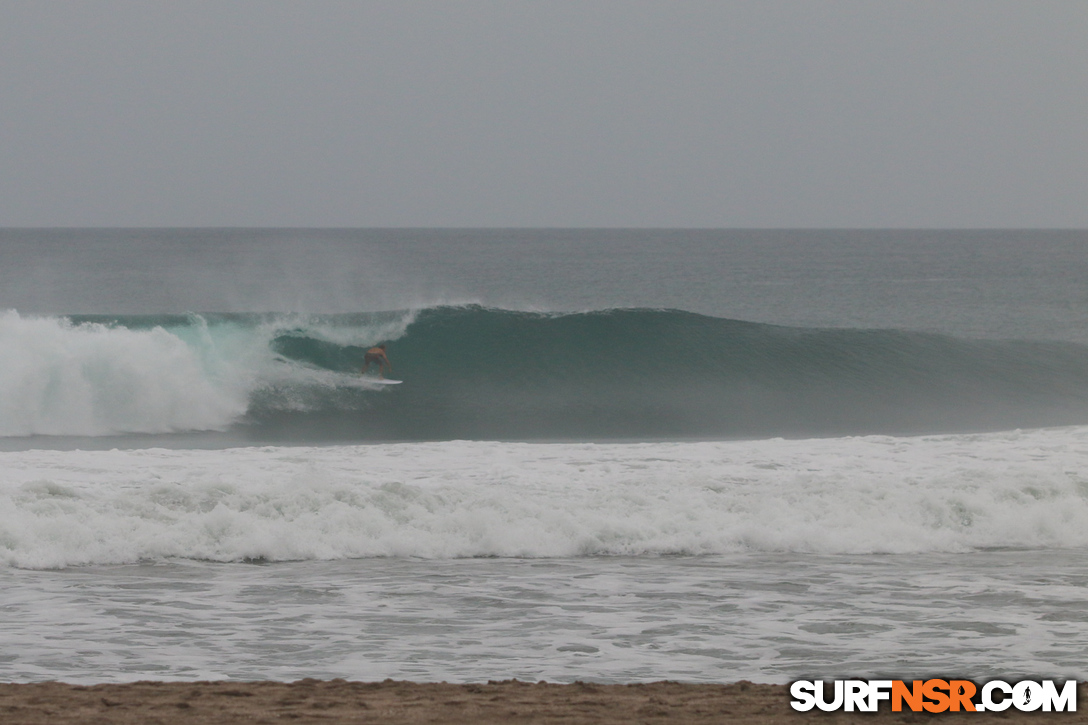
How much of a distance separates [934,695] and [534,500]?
4.99 m

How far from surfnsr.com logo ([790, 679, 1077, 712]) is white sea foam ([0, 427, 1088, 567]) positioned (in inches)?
145

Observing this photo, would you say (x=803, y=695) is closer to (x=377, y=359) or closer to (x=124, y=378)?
(x=124, y=378)

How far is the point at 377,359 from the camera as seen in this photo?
19.3 metres

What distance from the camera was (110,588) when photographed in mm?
7531

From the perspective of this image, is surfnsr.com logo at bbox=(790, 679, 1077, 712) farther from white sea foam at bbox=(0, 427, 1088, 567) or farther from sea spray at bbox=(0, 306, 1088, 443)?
sea spray at bbox=(0, 306, 1088, 443)

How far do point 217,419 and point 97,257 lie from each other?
243 feet

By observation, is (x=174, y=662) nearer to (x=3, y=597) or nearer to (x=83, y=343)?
(x=3, y=597)

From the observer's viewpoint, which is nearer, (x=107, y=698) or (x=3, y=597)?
(x=107, y=698)

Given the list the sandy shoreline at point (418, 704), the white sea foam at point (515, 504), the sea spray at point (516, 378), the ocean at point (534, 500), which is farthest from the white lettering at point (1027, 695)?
the sea spray at point (516, 378)

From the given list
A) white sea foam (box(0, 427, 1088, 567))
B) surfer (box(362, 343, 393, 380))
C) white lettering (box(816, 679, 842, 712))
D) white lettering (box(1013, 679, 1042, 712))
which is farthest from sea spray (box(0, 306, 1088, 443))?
white lettering (box(1013, 679, 1042, 712))

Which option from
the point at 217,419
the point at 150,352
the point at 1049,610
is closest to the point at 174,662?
the point at 1049,610

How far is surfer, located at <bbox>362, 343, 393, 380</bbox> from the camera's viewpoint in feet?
62.3

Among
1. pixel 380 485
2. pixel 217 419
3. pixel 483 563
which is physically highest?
pixel 217 419

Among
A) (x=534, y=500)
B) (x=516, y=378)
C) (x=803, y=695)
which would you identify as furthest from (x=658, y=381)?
(x=803, y=695)
